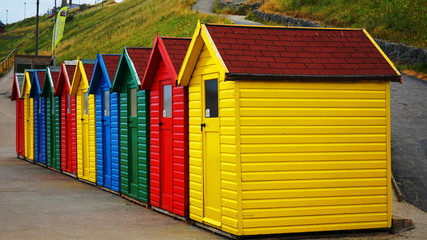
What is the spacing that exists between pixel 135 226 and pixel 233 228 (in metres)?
2.11

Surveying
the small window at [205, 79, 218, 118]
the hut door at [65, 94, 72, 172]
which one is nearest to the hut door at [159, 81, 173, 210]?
the small window at [205, 79, 218, 118]

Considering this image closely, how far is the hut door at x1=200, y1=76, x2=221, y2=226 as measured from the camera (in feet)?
33.9

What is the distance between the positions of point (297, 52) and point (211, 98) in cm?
130

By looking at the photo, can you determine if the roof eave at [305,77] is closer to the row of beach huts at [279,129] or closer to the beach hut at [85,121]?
the row of beach huts at [279,129]

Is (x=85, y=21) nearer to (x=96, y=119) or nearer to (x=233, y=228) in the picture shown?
(x=96, y=119)

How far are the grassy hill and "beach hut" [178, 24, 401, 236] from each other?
105 ft

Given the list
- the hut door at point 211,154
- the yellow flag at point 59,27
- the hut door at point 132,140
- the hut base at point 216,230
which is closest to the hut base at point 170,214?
the hut base at point 216,230

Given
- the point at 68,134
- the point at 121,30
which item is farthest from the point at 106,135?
the point at 121,30

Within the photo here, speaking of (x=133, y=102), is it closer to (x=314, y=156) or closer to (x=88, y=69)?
(x=88, y=69)

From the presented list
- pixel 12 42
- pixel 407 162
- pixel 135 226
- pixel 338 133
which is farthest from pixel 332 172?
pixel 12 42

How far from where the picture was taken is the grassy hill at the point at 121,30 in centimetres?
4884

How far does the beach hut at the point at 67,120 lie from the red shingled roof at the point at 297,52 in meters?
10.3

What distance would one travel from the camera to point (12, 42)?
360 ft

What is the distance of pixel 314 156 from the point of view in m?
9.92
